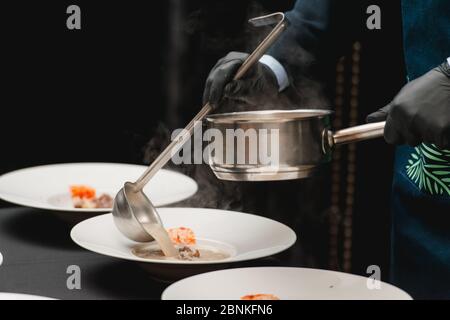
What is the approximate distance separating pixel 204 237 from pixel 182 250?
0.16 meters

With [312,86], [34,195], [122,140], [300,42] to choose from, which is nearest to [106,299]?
[34,195]

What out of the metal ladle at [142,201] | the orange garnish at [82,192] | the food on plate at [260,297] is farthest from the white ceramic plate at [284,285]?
the orange garnish at [82,192]

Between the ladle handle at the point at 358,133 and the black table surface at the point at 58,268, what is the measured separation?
35cm

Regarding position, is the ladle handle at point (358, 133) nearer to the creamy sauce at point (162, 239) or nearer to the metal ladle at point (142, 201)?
the metal ladle at point (142, 201)

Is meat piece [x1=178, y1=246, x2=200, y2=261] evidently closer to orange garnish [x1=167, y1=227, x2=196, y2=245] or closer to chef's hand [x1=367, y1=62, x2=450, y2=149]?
orange garnish [x1=167, y1=227, x2=196, y2=245]

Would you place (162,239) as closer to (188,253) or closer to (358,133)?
(188,253)

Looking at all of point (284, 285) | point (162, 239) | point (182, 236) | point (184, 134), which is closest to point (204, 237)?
point (182, 236)

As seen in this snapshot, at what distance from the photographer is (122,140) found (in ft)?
10.1

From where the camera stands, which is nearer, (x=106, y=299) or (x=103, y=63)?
(x=106, y=299)

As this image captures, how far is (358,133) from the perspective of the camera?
1182 millimetres

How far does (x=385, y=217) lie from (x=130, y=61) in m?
1.32

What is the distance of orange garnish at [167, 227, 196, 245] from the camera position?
1.50 meters

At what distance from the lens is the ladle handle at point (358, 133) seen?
3.88ft
